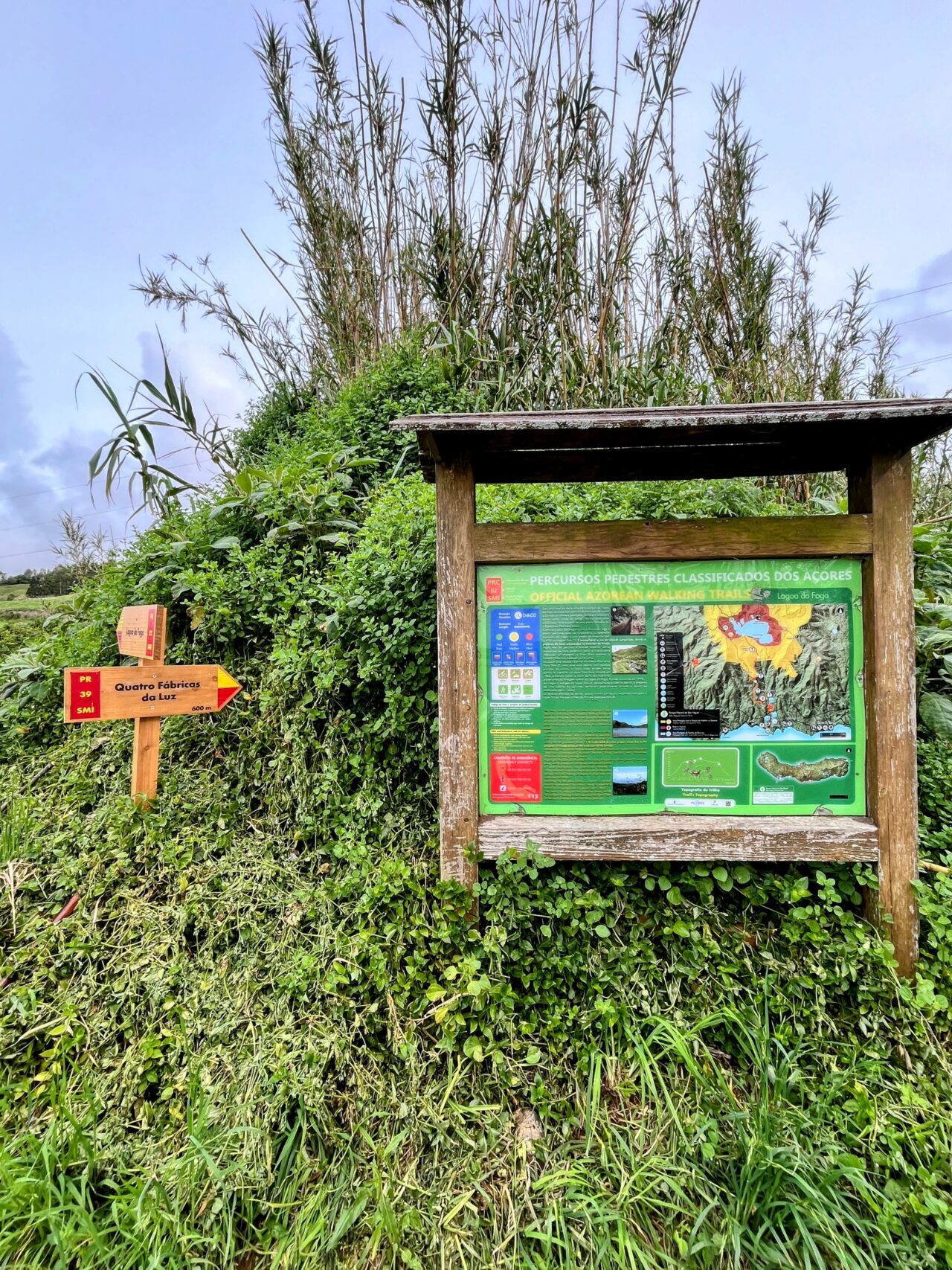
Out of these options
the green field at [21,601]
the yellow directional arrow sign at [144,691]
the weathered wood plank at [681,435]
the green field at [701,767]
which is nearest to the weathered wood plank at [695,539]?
the weathered wood plank at [681,435]

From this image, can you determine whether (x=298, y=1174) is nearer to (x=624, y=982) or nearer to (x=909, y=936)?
(x=624, y=982)

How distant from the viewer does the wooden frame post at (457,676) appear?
2141 mm

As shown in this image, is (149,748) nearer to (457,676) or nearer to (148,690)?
(148,690)

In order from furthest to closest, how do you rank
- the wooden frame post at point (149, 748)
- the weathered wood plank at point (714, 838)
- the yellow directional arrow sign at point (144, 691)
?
1. the wooden frame post at point (149, 748)
2. the yellow directional arrow sign at point (144, 691)
3. the weathered wood plank at point (714, 838)

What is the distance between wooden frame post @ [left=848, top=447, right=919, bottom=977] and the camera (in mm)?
2082

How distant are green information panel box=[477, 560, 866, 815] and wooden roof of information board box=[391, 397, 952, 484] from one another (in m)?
0.50

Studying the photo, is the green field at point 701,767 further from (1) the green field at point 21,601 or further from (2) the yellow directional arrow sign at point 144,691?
(1) the green field at point 21,601

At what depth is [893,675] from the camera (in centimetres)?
209

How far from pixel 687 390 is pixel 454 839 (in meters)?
4.49

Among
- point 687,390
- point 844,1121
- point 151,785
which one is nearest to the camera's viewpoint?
point 844,1121

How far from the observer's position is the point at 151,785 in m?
2.71

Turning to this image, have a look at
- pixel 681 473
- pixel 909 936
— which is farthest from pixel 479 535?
pixel 909 936

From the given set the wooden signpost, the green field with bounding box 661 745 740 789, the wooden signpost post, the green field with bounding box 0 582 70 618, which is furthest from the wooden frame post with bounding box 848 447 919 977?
the green field with bounding box 0 582 70 618

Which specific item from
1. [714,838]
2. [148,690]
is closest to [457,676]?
[714,838]
